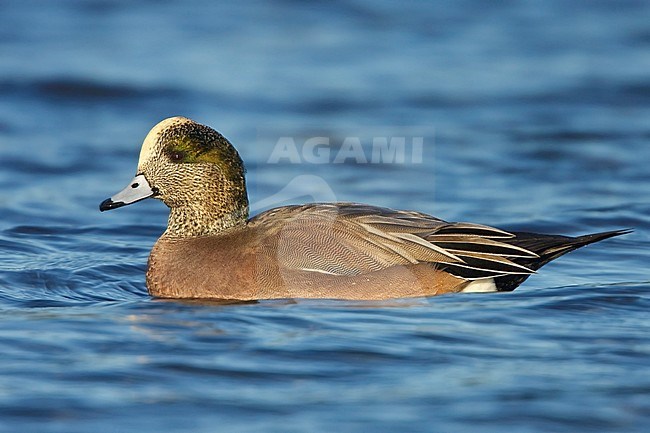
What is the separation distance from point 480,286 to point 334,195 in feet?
10.8

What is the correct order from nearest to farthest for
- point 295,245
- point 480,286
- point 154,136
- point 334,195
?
point 295,245 → point 480,286 → point 154,136 → point 334,195

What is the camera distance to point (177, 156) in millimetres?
6887

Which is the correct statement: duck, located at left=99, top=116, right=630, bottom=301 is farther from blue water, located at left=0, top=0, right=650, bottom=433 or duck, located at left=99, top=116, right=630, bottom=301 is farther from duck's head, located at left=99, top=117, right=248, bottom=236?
blue water, located at left=0, top=0, right=650, bottom=433

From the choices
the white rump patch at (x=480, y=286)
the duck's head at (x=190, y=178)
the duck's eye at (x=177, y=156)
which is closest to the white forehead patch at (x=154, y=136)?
the duck's head at (x=190, y=178)

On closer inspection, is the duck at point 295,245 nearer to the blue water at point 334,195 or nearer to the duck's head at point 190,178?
the duck's head at point 190,178

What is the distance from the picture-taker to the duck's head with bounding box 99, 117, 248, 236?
6.87 meters

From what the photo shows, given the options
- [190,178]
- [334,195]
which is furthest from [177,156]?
[334,195]

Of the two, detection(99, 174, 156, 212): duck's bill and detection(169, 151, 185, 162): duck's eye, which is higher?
detection(169, 151, 185, 162): duck's eye

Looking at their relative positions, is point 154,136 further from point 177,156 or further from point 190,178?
point 190,178

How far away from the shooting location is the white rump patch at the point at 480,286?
6.56m

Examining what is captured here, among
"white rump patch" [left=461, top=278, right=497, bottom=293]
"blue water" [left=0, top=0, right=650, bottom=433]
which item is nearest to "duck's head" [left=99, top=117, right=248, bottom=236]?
"blue water" [left=0, top=0, right=650, bottom=433]

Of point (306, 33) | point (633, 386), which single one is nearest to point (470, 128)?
point (306, 33)

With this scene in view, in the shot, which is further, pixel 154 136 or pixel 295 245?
pixel 154 136

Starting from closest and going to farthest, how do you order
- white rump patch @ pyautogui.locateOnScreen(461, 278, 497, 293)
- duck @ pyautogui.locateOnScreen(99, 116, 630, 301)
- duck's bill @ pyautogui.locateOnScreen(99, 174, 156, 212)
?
duck @ pyautogui.locateOnScreen(99, 116, 630, 301) < white rump patch @ pyautogui.locateOnScreen(461, 278, 497, 293) < duck's bill @ pyautogui.locateOnScreen(99, 174, 156, 212)
